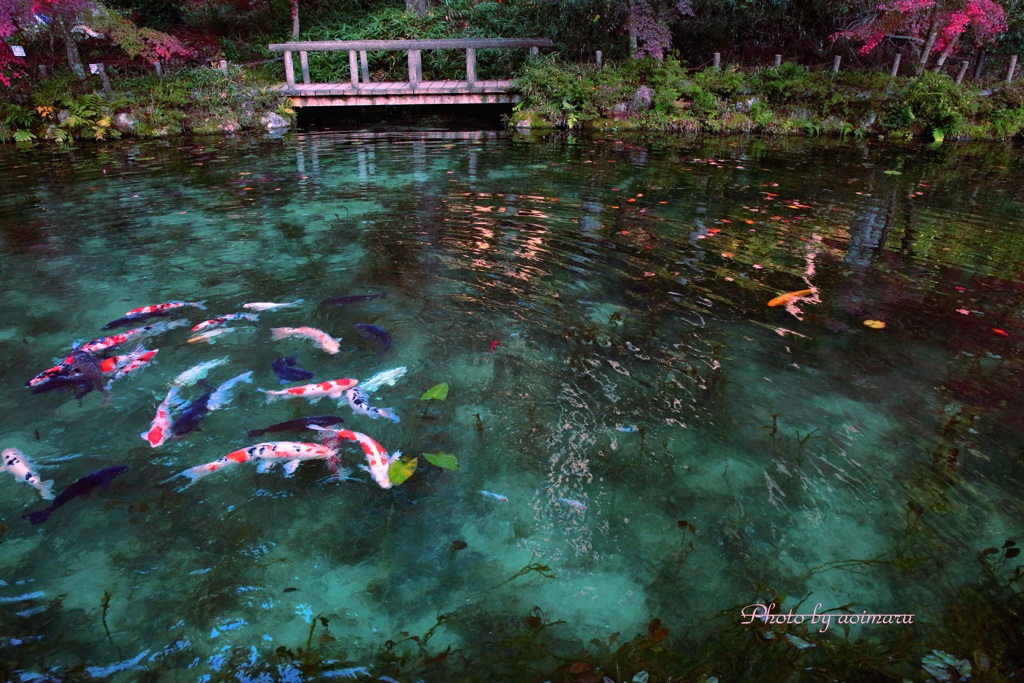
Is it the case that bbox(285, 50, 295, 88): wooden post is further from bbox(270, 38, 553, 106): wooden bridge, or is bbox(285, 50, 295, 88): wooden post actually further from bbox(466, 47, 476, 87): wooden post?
bbox(466, 47, 476, 87): wooden post

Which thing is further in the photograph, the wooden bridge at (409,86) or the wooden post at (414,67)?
the wooden post at (414,67)

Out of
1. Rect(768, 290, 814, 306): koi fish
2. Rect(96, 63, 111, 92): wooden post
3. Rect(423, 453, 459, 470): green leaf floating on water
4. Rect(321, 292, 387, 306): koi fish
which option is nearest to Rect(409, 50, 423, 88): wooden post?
Rect(96, 63, 111, 92): wooden post

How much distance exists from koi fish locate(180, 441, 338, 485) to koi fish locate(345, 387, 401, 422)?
344 millimetres

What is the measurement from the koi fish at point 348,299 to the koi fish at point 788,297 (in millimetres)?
3034

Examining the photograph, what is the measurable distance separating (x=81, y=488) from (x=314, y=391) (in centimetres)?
115

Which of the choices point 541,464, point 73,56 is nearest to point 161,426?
point 541,464

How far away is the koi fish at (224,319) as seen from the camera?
4083 millimetres

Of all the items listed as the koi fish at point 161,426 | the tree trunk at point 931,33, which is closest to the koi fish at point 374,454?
the koi fish at point 161,426

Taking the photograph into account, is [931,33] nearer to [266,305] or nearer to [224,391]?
[266,305]

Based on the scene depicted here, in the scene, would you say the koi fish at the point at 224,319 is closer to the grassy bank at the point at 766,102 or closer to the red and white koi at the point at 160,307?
the red and white koi at the point at 160,307

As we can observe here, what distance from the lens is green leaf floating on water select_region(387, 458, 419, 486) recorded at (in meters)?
2.75

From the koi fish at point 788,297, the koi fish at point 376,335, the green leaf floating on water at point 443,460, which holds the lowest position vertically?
the green leaf floating on water at point 443,460

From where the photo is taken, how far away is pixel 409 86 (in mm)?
14953

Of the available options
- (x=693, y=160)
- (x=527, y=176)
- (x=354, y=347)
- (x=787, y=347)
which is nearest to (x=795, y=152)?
(x=693, y=160)
